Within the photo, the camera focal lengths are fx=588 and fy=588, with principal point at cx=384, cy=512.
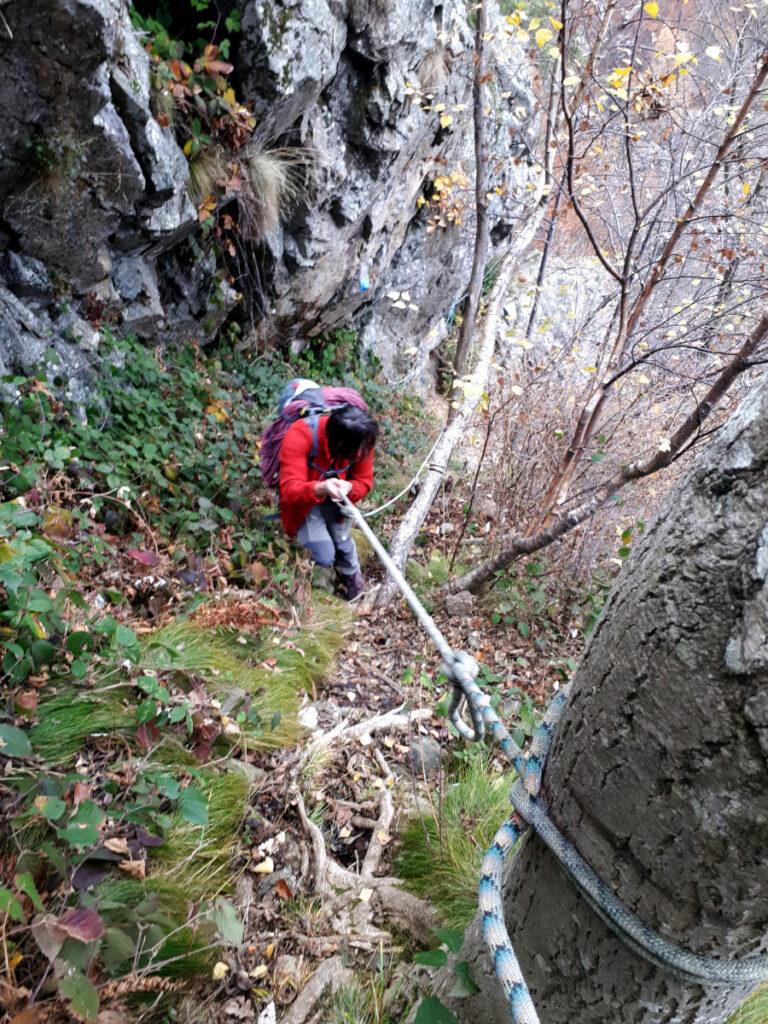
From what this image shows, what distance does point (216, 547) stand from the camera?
4.27 m

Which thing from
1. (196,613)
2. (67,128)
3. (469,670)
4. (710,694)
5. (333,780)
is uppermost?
(67,128)

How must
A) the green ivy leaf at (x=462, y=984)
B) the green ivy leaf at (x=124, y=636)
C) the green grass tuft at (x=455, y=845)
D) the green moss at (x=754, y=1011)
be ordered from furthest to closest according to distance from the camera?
1. the green ivy leaf at (x=124, y=636)
2. the green grass tuft at (x=455, y=845)
3. the green moss at (x=754, y=1011)
4. the green ivy leaf at (x=462, y=984)

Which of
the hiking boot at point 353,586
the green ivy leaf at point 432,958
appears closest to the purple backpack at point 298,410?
the hiking boot at point 353,586

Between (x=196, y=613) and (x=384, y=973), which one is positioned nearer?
(x=384, y=973)

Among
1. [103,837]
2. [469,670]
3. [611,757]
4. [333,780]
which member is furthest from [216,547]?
[611,757]

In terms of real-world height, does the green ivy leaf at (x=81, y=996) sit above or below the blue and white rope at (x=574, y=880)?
below

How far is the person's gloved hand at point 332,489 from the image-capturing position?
13.3 ft

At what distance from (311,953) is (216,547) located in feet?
8.98

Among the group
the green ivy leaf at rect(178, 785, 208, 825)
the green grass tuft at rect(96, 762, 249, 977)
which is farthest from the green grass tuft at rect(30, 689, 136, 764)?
the green ivy leaf at rect(178, 785, 208, 825)

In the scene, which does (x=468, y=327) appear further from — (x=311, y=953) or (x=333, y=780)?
(x=311, y=953)

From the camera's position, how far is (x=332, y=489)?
159 inches

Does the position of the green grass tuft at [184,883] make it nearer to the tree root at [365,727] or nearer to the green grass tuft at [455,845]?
the tree root at [365,727]

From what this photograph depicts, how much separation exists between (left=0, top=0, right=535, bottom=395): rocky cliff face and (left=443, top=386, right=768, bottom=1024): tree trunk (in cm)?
444

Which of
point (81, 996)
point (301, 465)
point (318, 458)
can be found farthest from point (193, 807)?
point (318, 458)
